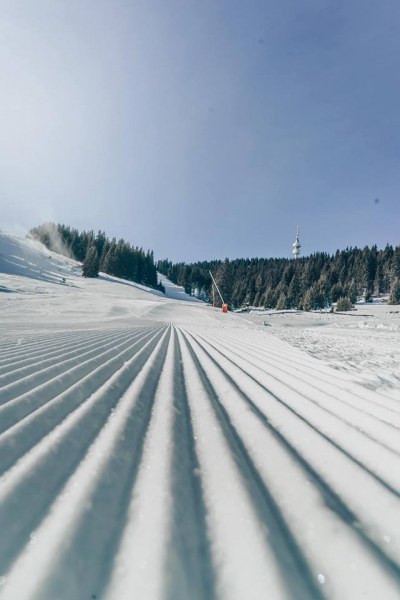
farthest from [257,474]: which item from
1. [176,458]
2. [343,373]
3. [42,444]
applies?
[343,373]

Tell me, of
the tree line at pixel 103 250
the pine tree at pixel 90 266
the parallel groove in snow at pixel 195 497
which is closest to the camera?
the parallel groove in snow at pixel 195 497

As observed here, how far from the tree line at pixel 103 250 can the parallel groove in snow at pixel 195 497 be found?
247 feet

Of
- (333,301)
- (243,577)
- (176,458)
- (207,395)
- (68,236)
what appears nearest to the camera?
(243,577)

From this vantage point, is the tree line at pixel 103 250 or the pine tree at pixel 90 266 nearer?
the pine tree at pixel 90 266

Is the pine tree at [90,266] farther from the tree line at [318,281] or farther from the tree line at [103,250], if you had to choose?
the tree line at [318,281]

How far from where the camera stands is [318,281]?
206 feet

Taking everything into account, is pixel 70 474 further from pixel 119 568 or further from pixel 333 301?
pixel 333 301

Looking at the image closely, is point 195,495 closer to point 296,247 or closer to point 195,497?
point 195,497

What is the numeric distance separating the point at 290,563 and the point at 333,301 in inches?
2534

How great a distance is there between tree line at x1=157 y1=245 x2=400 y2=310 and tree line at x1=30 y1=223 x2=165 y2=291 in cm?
2260

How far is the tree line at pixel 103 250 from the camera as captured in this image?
74375 millimetres

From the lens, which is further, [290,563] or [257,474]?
[257,474]

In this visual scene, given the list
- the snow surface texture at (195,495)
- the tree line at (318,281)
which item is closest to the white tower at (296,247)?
the tree line at (318,281)

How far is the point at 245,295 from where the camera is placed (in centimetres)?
8188
